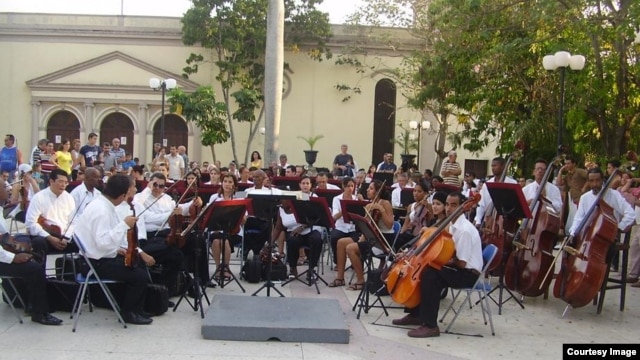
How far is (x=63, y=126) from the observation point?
2816 centimetres

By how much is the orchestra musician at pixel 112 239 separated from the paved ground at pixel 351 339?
37cm

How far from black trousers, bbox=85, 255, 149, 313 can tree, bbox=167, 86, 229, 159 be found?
16.6 m

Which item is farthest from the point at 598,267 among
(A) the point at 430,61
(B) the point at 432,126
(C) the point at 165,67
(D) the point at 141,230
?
(C) the point at 165,67

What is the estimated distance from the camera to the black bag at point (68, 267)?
24.6ft

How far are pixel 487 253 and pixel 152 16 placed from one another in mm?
25124

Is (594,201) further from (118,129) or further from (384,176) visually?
(118,129)

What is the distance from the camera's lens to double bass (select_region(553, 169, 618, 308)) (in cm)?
705

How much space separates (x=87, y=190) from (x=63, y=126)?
21.0m

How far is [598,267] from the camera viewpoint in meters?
7.07

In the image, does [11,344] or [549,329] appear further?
[549,329]

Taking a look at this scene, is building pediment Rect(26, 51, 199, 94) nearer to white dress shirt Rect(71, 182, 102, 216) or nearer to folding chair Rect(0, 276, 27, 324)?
white dress shirt Rect(71, 182, 102, 216)

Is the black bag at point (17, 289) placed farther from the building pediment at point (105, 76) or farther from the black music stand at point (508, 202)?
the building pediment at point (105, 76)

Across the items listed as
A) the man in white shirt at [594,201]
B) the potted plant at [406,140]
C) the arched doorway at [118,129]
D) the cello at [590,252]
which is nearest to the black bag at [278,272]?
the cello at [590,252]

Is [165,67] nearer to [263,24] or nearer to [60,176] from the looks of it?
[263,24]
